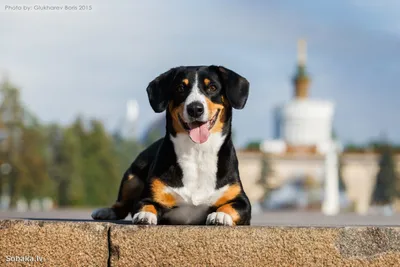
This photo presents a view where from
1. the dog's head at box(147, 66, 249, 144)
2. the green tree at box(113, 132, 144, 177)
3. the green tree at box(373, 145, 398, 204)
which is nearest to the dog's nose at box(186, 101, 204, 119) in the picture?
the dog's head at box(147, 66, 249, 144)

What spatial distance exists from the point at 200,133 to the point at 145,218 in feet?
2.14

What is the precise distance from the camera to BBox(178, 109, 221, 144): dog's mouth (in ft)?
20.3

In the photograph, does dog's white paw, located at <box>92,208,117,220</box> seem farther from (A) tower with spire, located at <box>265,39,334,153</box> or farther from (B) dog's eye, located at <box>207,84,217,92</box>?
(A) tower with spire, located at <box>265,39,334,153</box>

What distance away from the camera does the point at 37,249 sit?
19.3ft

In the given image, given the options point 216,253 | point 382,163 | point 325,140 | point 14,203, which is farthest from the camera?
point 325,140

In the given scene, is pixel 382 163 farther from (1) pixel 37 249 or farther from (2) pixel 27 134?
(1) pixel 37 249

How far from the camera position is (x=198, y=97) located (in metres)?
6.05

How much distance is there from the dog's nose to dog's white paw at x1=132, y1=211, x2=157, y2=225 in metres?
0.67

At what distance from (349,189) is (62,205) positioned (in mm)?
42904

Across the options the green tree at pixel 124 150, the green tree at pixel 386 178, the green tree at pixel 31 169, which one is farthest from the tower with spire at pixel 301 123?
the green tree at pixel 31 169

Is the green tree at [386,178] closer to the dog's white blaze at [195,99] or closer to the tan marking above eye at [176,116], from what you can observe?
the tan marking above eye at [176,116]

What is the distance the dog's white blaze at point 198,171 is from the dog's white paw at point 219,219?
0.27 m

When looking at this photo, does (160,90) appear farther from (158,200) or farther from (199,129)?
(158,200)

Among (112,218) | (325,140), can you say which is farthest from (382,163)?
(112,218)
